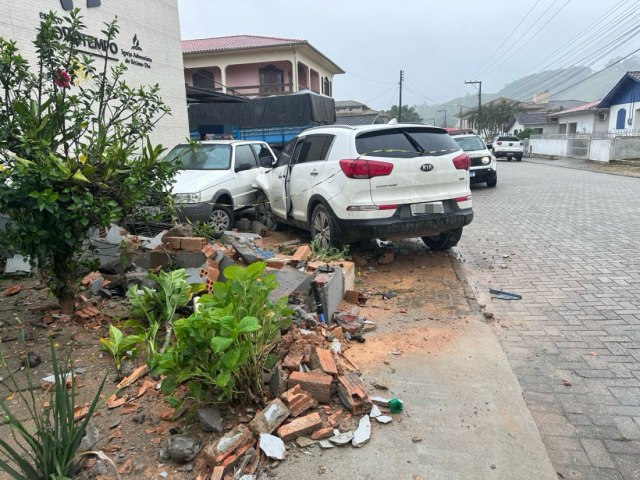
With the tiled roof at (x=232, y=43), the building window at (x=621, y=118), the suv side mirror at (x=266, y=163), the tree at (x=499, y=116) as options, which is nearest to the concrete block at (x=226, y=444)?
the suv side mirror at (x=266, y=163)

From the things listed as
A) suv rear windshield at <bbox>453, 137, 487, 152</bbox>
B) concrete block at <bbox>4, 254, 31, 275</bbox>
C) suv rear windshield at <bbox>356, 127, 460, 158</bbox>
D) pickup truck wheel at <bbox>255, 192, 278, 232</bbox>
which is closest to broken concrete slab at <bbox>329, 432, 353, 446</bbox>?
suv rear windshield at <bbox>356, 127, 460, 158</bbox>

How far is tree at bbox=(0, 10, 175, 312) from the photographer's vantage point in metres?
3.58

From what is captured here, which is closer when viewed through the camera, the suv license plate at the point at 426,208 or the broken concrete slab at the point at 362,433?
the broken concrete slab at the point at 362,433

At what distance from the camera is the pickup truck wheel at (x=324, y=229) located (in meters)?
6.61

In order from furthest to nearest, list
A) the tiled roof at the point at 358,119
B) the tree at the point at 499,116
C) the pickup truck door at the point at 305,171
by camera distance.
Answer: the tree at the point at 499,116 → the tiled roof at the point at 358,119 → the pickup truck door at the point at 305,171

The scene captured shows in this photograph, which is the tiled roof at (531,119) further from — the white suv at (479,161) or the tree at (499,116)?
the white suv at (479,161)

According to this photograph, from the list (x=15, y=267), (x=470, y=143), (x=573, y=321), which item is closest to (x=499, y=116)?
(x=470, y=143)

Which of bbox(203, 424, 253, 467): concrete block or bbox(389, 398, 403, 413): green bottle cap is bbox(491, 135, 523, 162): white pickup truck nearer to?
bbox(389, 398, 403, 413): green bottle cap

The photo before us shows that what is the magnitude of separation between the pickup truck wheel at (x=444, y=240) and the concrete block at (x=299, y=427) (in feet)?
16.0

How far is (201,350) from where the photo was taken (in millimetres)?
2826

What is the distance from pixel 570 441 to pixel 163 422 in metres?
2.49

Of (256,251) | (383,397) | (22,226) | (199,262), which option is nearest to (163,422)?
(383,397)

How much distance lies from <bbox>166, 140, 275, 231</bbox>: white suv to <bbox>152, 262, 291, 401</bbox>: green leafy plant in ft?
16.2

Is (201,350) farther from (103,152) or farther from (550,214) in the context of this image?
(550,214)
